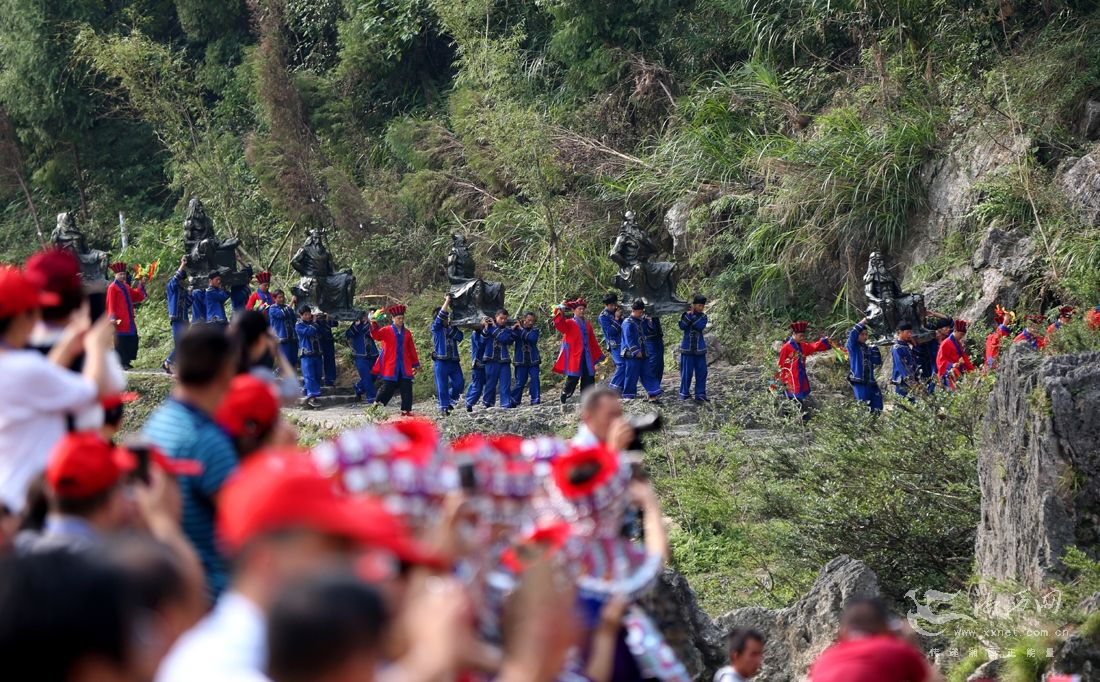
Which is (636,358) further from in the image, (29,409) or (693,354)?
(29,409)

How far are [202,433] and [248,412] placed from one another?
5.4 inches

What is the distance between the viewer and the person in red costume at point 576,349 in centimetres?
1831

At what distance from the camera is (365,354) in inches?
775

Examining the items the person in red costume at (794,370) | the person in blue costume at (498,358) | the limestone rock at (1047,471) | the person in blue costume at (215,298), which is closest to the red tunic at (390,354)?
the person in blue costume at (498,358)

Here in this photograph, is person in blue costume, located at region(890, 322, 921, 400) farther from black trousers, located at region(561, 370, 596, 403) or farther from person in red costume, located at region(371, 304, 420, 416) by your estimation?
person in red costume, located at region(371, 304, 420, 416)

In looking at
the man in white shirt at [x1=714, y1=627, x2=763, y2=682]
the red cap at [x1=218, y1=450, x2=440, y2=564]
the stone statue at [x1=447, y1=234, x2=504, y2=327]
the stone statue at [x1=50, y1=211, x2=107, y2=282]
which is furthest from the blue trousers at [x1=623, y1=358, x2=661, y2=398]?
the red cap at [x1=218, y1=450, x2=440, y2=564]

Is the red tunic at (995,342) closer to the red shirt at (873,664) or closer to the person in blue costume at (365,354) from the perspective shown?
the person in blue costume at (365,354)

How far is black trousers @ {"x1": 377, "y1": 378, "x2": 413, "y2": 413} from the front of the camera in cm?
1873

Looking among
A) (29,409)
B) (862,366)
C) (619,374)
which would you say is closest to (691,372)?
(619,374)

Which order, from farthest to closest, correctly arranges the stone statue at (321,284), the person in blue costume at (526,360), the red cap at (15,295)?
the stone statue at (321,284) → the person in blue costume at (526,360) → the red cap at (15,295)

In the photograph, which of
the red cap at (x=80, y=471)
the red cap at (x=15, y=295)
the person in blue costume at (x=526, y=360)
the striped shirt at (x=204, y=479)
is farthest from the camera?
the person in blue costume at (x=526, y=360)

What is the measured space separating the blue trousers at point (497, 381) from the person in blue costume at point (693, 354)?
227 cm

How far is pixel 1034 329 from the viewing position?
Result: 14.8 m

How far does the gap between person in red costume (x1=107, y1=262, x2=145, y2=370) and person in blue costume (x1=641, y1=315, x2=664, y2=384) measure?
7.12 m
